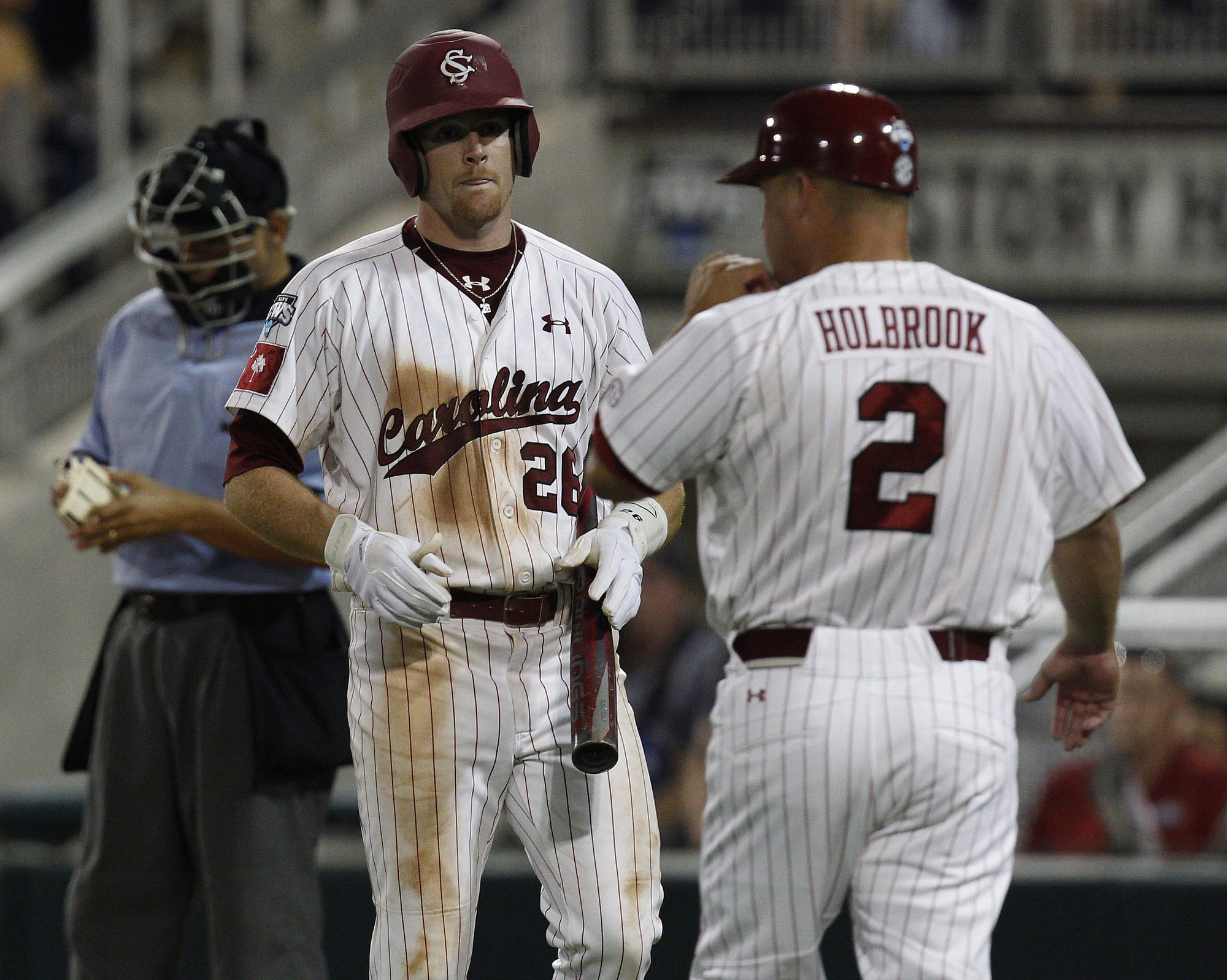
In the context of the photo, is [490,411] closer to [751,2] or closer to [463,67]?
[463,67]

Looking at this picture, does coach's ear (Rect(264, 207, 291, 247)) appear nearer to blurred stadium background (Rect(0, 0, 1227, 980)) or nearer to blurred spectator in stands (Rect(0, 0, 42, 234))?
blurred stadium background (Rect(0, 0, 1227, 980))

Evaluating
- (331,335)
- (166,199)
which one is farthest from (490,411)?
(166,199)

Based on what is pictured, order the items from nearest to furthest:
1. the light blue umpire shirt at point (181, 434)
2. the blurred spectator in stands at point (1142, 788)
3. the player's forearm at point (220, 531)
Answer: the player's forearm at point (220, 531) < the light blue umpire shirt at point (181, 434) < the blurred spectator in stands at point (1142, 788)

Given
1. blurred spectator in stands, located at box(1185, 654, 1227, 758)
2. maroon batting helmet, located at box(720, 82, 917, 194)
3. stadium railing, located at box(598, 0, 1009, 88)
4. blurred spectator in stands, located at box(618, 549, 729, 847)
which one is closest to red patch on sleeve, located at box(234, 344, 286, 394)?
maroon batting helmet, located at box(720, 82, 917, 194)

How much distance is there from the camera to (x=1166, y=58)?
29.9 ft

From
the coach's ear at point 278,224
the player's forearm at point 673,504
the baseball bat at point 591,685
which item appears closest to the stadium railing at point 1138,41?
the coach's ear at point 278,224

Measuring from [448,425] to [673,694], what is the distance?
112 inches

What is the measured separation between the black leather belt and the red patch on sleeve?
0.81 m

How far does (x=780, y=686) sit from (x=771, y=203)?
2.48 ft

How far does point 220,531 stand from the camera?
12.4 ft

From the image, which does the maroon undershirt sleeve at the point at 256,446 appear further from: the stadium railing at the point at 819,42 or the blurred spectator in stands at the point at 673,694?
the stadium railing at the point at 819,42

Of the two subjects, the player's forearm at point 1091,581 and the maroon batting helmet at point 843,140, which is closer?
the maroon batting helmet at point 843,140

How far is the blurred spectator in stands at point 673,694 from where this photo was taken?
5688 mm

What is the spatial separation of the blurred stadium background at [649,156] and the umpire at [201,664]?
136 inches
